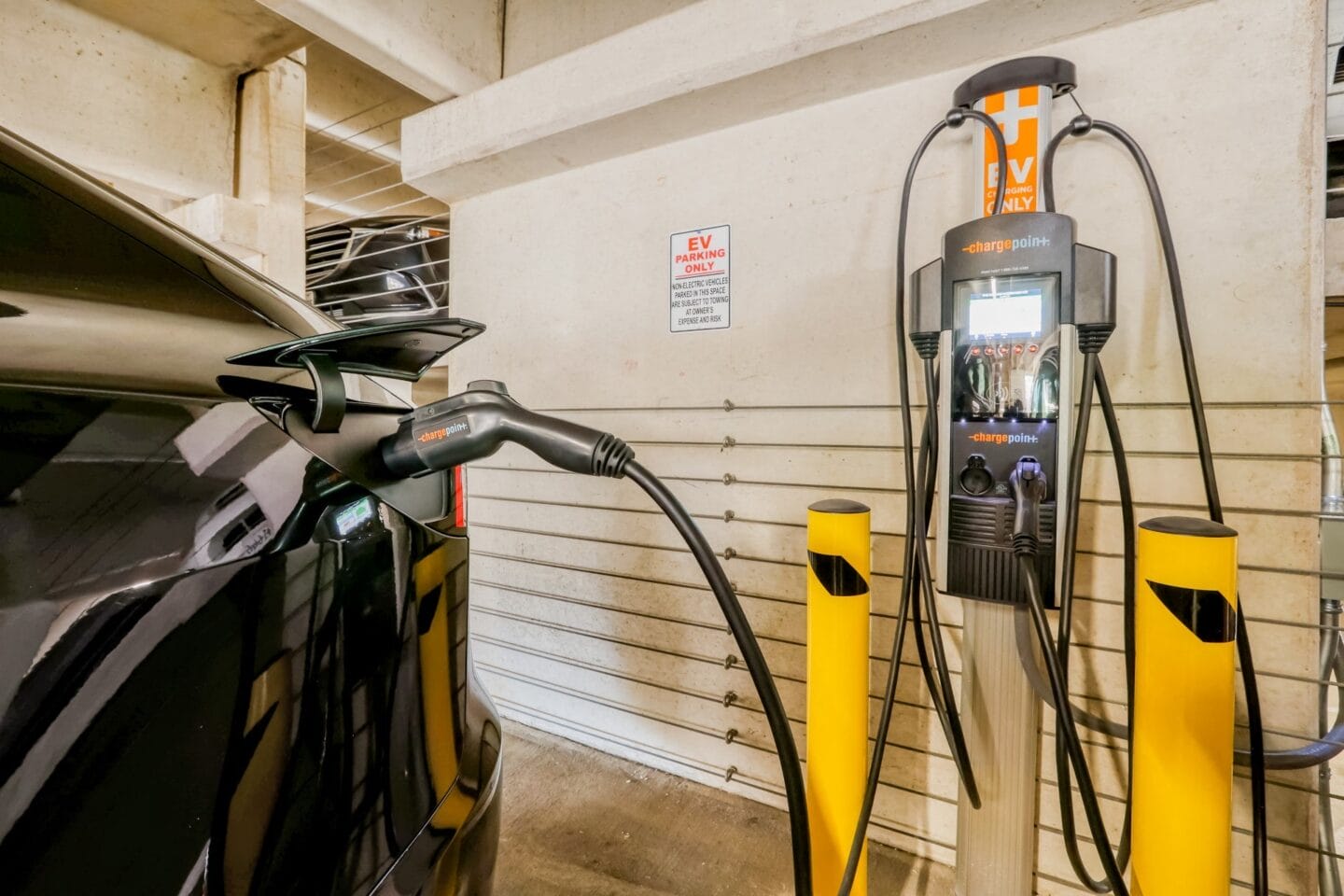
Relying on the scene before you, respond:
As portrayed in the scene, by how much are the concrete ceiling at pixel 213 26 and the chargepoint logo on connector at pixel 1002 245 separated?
7.91 feet

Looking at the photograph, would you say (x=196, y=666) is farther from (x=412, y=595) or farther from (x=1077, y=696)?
(x=1077, y=696)

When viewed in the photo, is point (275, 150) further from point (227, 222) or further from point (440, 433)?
point (440, 433)

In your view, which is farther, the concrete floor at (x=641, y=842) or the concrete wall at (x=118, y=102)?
the concrete wall at (x=118, y=102)

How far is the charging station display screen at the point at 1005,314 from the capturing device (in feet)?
3.26

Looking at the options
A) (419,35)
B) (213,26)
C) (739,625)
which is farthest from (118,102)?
(739,625)

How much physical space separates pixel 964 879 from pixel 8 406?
1.55 metres

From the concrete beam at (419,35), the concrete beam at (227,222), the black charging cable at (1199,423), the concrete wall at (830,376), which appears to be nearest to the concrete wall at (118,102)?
the concrete beam at (227,222)

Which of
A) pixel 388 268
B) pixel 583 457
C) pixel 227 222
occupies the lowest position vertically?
pixel 583 457

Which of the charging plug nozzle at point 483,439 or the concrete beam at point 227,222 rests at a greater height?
the concrete beam at point 227,222

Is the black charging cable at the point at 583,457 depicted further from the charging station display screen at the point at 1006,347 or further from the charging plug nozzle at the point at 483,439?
the charging station display screen at the point at 1006,347

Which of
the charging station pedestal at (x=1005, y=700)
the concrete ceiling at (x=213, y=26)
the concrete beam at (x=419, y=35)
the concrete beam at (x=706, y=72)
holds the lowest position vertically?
the charging station pedestal at (x=1005, y=700)

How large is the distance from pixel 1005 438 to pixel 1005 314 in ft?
0.71

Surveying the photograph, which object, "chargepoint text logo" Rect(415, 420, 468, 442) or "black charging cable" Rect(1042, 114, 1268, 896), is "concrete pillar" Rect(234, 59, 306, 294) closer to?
"chargepoint text logo" Rect(415, 420, 468, 442)

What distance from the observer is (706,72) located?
1.42 meters
